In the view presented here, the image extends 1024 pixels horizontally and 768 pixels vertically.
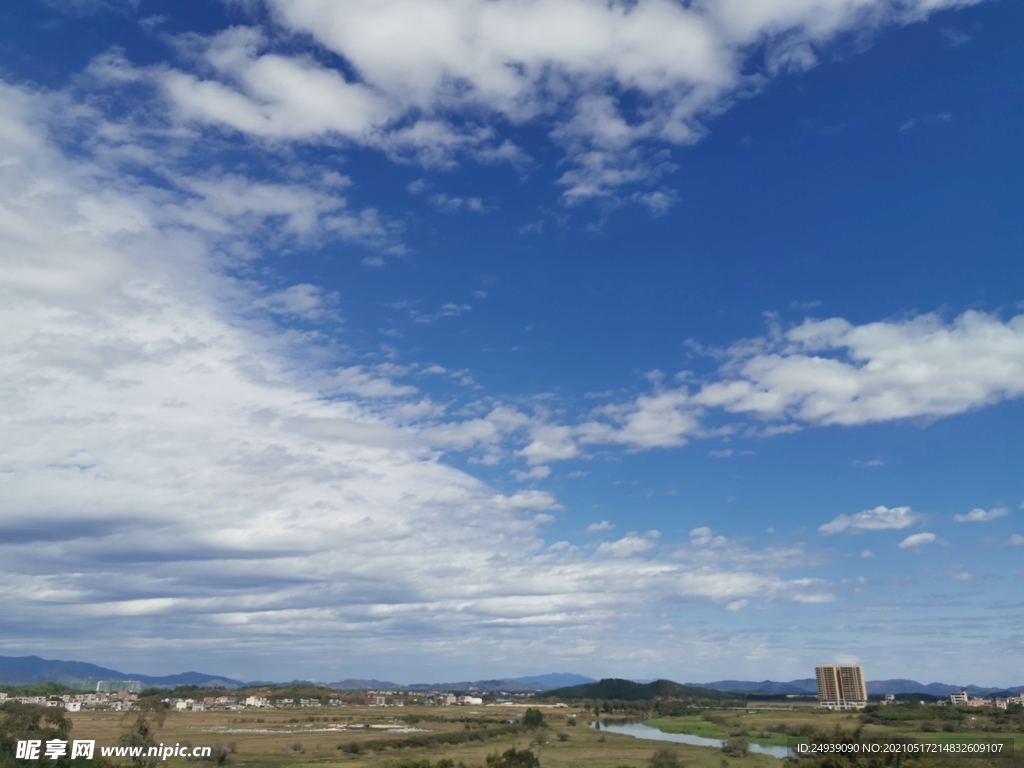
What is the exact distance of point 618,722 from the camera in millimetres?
156000

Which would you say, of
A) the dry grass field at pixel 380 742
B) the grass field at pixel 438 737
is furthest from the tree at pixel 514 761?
the grass field at pixel 438 737

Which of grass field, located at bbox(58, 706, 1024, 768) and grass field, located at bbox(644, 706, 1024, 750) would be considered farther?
grass field, located at bbox(644, 706, 1024, 750)

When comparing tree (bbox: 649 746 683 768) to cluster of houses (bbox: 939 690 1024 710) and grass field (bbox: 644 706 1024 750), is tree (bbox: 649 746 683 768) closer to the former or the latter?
grass field (bbox: 644 706 1024 750)

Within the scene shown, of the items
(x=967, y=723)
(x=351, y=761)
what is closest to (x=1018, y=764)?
(x=351, y=761)

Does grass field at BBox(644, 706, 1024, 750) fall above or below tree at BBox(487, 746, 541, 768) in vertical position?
below

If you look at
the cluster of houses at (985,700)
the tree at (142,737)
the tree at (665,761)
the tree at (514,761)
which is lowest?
the cluster of houses at (985,700)

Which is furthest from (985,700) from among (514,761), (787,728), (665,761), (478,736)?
(514,761)

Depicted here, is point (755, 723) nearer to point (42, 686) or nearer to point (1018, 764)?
point (1018, 764)

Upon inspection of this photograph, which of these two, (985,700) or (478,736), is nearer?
(478,736)

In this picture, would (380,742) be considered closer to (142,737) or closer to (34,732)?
(142,737)

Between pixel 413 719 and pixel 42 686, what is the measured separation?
10874cm

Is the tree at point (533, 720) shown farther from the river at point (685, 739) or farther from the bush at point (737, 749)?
the bush at point (737, 749)

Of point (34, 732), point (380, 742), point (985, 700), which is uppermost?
point (34, 732)

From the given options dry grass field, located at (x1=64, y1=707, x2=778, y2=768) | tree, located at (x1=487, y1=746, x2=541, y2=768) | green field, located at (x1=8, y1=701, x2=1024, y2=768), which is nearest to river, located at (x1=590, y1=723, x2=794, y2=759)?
green field, located at (x1=8, y1=701, x2=1024, y2=768)
